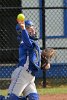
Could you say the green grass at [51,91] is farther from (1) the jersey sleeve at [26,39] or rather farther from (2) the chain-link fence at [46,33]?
(1) the jersey sleeve at [26,39]

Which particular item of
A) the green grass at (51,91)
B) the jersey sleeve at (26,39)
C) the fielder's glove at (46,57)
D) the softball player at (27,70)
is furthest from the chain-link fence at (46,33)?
the jersey sleeve at (26,39)

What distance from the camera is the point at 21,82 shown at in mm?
7160

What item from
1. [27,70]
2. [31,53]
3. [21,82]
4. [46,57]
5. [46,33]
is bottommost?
[46,33]

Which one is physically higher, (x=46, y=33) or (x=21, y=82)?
(x=21, y=82)

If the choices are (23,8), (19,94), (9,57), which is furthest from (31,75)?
(9,57)

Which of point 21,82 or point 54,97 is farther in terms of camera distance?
point 54,97

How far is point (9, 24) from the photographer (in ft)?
40.3

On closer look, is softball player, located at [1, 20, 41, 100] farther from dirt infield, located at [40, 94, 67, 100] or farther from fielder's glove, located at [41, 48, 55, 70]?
dirt infield, located at [40, 94, 67, 100]

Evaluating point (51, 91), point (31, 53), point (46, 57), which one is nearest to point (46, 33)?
point (51, 91)

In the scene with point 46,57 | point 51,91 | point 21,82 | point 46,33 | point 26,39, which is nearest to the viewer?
point 26,39

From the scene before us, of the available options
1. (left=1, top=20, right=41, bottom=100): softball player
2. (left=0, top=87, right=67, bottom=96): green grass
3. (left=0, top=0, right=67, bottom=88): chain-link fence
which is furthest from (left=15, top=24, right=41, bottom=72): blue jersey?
(left=0, top=0, right=67, bottom=88): chain-link fence

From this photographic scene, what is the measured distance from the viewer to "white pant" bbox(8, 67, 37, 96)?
7148mm

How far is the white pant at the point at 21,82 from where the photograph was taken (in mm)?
7148

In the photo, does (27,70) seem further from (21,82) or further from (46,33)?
(46,33)
